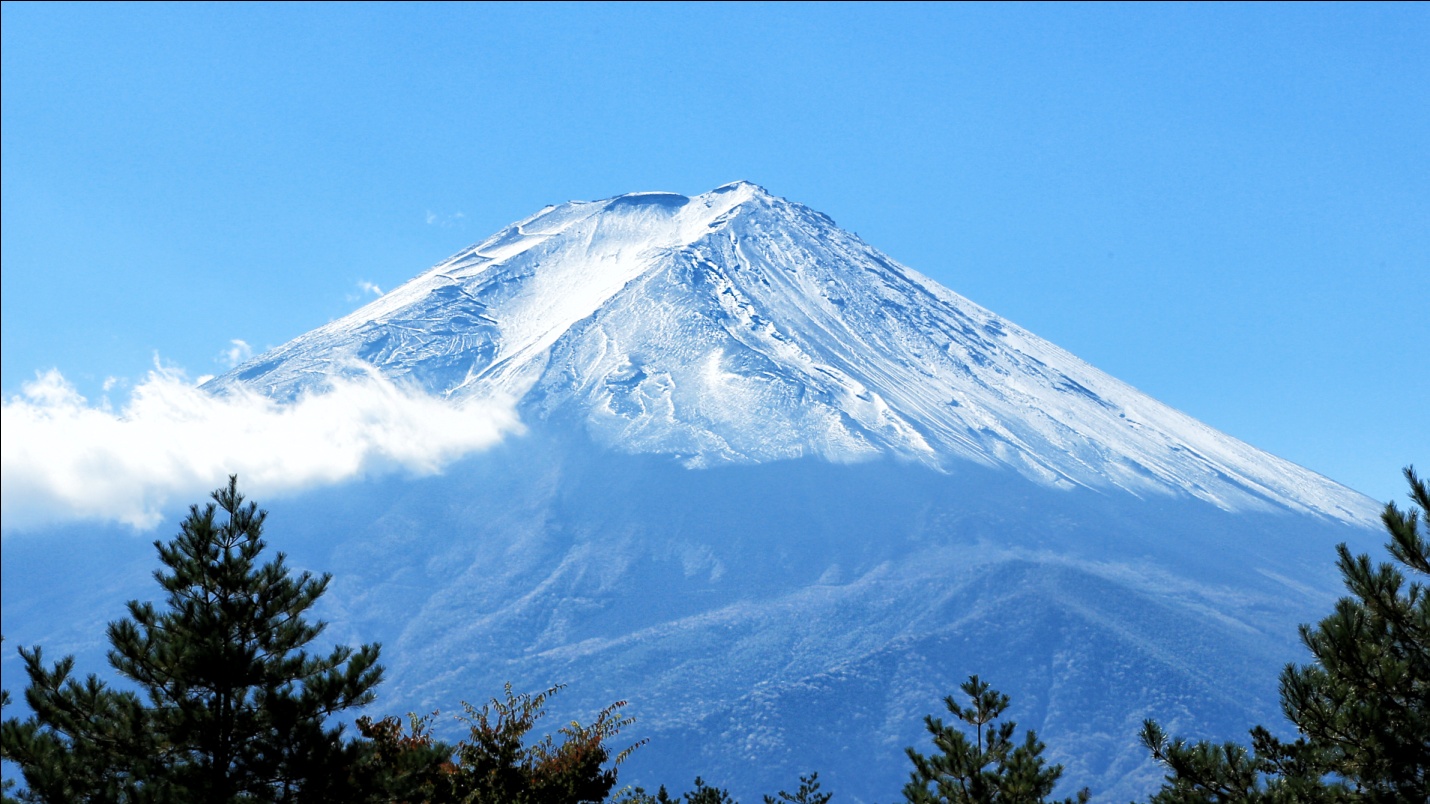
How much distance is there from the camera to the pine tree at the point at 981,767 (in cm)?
1639

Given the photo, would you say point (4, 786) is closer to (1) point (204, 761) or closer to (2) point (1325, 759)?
(1) point (204, 761)

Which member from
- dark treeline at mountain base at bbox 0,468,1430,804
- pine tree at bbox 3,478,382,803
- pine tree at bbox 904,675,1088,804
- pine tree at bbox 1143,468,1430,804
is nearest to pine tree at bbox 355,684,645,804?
dark treeline at mountain base at bbox 0,468,1430,804

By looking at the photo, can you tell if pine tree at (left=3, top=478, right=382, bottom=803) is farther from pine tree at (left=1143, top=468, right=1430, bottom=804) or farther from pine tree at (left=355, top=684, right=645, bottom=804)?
pine tree at (left=1143, top=468, right=1430, bottom=804)

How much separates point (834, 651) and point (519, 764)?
185m

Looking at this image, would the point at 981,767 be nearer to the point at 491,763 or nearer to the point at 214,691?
the point at 491,763

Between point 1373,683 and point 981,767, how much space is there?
6980 mm

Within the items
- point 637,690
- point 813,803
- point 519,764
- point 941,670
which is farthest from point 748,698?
point 519,764

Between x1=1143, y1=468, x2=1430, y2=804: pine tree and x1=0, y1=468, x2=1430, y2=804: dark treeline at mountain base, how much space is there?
0.02 meters

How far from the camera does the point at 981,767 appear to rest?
1717 cm

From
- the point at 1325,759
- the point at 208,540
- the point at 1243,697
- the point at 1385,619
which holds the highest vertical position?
the point at 1243,697

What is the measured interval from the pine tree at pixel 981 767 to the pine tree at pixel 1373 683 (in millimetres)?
5008

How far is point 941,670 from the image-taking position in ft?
634

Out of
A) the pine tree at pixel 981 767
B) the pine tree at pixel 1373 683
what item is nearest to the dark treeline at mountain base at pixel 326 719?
the pine tree at pixel 1373 683

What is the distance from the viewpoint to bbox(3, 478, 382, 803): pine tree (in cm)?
1277
